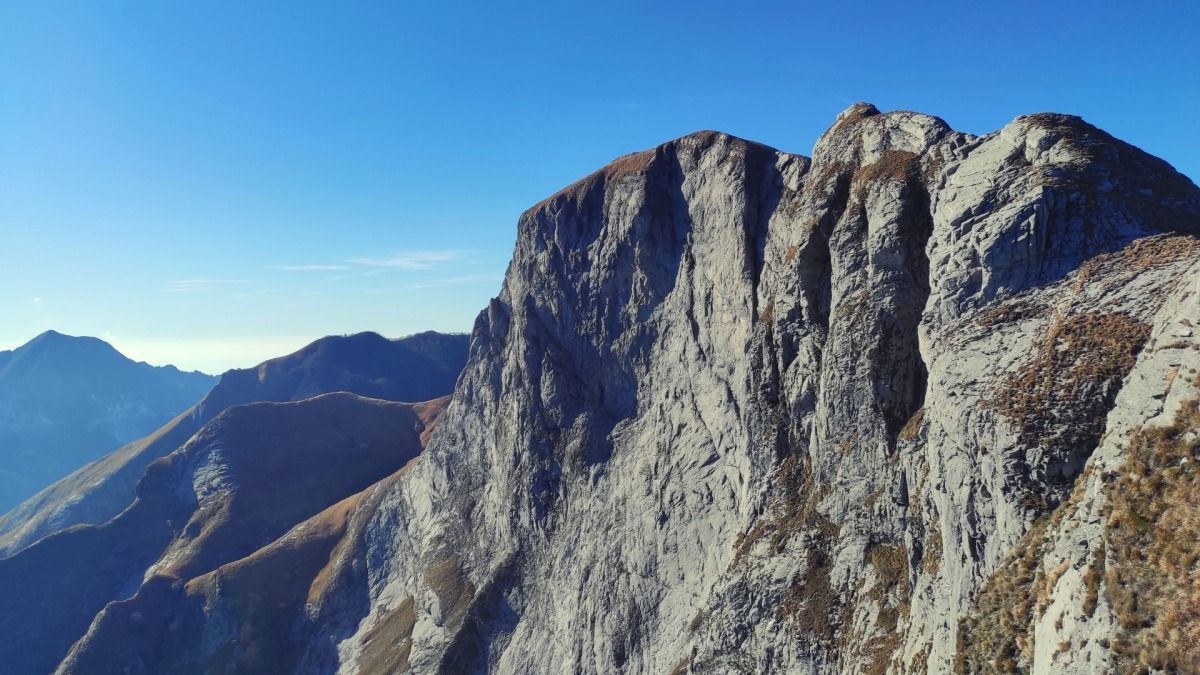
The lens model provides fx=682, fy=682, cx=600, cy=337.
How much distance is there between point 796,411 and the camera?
44.8m

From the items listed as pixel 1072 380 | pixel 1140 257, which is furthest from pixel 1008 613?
pixel 1140 257

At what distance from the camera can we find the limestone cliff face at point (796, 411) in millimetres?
24172

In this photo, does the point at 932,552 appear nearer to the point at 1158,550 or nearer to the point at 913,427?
the point at 913,427

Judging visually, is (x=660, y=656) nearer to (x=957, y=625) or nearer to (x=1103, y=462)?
(x=957, y=625)

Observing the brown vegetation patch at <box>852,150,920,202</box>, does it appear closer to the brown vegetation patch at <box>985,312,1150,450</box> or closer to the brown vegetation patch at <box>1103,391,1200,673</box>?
the brown vegetation patch at <box>985,312,1150,450</box>

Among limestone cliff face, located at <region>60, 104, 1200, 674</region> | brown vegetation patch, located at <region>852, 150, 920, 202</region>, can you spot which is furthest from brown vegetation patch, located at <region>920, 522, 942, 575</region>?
brown vegetation patch, located at <region>852, 150, 920, 202</region>

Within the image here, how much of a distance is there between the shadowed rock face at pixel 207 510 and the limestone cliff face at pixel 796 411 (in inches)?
1421

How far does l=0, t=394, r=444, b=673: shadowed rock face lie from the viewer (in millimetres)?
124000

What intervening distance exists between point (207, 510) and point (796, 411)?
12736 cm

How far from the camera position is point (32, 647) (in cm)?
12262

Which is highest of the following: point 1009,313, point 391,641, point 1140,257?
point 1140,257

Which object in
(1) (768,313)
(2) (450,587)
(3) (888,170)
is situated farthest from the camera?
(2) (450,587)

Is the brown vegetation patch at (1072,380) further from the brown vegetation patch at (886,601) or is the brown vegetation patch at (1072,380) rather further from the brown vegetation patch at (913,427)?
the brown vegetation patch at (886,601)

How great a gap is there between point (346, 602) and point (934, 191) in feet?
309
